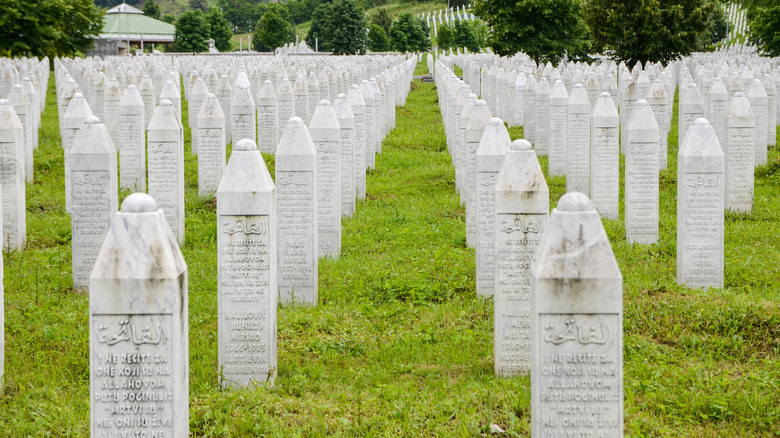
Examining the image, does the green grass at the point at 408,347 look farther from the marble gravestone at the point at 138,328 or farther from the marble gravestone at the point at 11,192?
the marble gravestone at the point at 138,328

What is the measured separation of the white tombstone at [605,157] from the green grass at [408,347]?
869 millimetres

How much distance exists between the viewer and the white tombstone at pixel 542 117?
19.6 meters

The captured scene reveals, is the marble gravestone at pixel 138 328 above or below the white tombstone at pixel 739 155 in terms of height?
below

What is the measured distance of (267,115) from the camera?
19.2 meters

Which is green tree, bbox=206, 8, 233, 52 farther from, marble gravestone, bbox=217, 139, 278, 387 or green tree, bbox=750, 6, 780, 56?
marble gravestone, bbox=217, 139, 278, 387

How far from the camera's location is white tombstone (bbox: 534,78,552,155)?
19641 millimetres

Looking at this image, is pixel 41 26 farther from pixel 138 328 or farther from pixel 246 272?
pixel 138 328

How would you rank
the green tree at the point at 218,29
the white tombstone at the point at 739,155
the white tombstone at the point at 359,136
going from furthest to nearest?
the green tree at the point at 218,29
the white tombstone at the point at 359,136
the white tombstone at the point at 739,155

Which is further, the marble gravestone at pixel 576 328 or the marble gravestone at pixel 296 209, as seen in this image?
the marble gravestone at pixel 296 209

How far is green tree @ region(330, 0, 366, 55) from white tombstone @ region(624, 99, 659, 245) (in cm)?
5911

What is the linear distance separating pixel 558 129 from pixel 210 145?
19.9ft

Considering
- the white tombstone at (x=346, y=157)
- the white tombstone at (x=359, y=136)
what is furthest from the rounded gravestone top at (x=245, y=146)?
the white tombstone at (x=359, y=136)

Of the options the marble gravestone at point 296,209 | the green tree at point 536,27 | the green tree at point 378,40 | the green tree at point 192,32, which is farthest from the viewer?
the green tree at point 378,40

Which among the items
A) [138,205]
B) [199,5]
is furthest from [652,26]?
[199,5]
